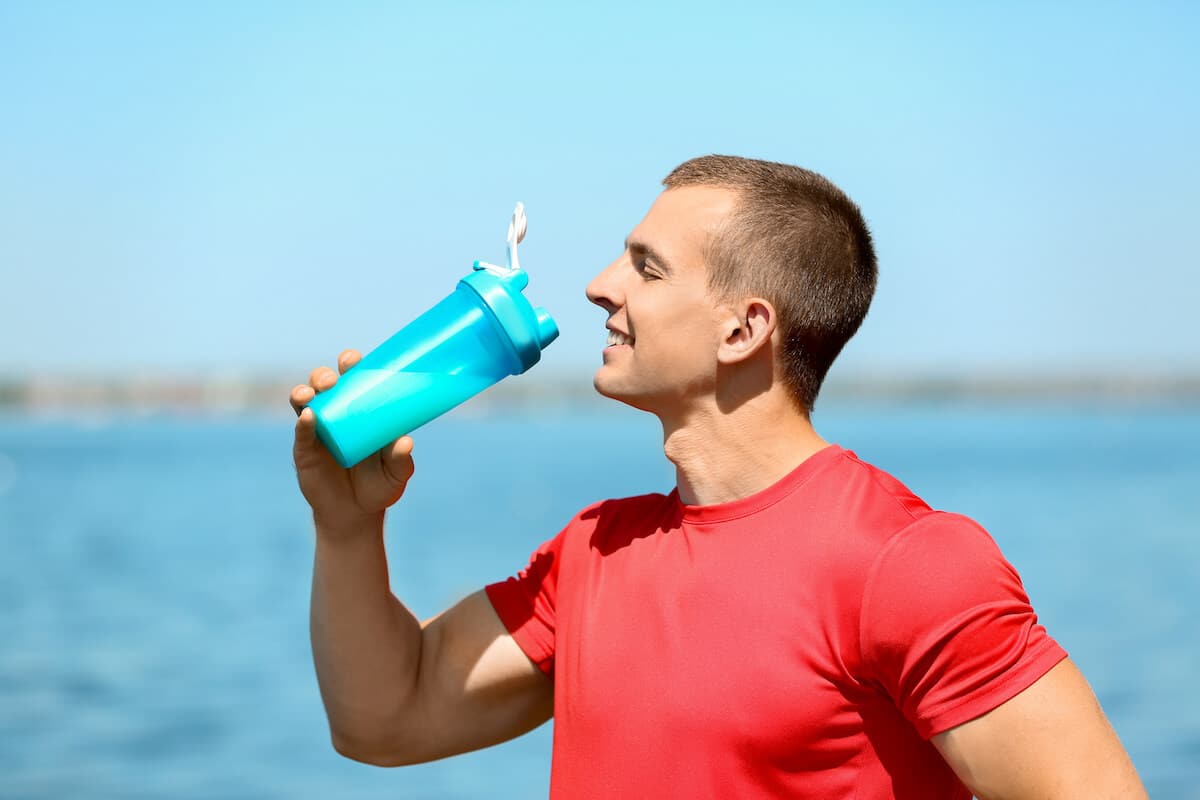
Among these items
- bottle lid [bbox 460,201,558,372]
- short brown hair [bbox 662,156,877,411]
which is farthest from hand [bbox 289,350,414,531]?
short brown hair [bbox 662,156,877,411]

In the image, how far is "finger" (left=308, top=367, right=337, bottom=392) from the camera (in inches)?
94.3

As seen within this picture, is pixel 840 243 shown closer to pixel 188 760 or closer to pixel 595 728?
pixel 595 728

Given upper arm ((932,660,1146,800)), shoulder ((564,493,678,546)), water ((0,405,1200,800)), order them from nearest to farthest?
upper arm ((932,660,1146,800)) < shoulder ((564,493,678,546)) < water ((0,405,1200,800))

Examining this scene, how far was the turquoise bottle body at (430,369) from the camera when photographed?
238cm

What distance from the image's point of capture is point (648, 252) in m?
2.36

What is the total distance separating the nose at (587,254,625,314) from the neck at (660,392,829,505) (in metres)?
0.23

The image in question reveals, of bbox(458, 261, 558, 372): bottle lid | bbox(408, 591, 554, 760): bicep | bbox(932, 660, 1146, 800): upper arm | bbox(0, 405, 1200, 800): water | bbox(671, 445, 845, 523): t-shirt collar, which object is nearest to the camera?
bbox(932, 660, 1146, 800): upper arm

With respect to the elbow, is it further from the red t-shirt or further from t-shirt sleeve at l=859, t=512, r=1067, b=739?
t-shirt sleeve at l=859, t=512, r=1067, b=739

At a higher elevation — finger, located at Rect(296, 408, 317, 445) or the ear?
finger, located at Rect(296, 408, 317, 445)

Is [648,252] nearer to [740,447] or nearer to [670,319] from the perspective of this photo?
[670,319]

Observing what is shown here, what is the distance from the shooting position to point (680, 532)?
236 centimetres

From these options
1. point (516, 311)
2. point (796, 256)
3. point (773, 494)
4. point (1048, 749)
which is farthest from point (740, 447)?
point (1048, 749)

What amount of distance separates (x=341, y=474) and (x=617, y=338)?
1.93ft

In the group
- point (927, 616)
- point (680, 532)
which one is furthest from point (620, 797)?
point (927, 616)
